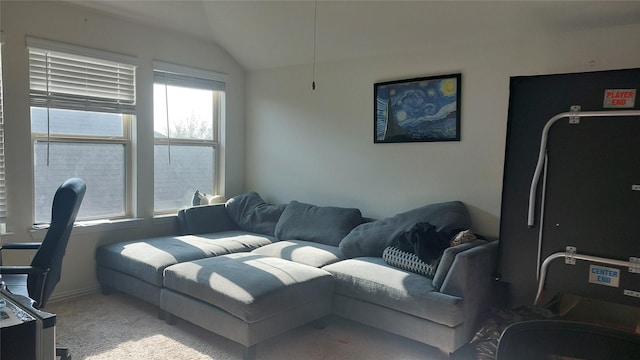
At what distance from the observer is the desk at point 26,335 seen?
2.95ft

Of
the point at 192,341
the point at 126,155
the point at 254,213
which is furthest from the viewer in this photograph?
the point at 254,213

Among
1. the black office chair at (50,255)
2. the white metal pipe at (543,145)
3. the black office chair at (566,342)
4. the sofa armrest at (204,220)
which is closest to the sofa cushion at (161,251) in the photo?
the sofa armrest at (204,220)

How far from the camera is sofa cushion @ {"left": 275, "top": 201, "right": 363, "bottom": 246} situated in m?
3.73

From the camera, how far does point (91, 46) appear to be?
3.62m

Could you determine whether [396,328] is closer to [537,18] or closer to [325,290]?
[325,290]

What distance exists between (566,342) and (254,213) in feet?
11.9

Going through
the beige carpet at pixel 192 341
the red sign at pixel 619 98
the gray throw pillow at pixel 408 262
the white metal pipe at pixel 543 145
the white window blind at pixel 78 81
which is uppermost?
the white window blind at pixel 78 81

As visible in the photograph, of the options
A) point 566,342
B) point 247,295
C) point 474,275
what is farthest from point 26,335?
point 474,275

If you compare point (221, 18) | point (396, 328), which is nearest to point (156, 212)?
point (221, 18)

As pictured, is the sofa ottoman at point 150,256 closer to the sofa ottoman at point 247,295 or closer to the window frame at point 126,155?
the sofa ottoman at point 247,295

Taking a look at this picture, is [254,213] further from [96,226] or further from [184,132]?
[96,226]

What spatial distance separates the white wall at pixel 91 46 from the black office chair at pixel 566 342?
11.6ft

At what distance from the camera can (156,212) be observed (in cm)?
423

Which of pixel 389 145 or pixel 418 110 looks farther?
pixel 389 145
